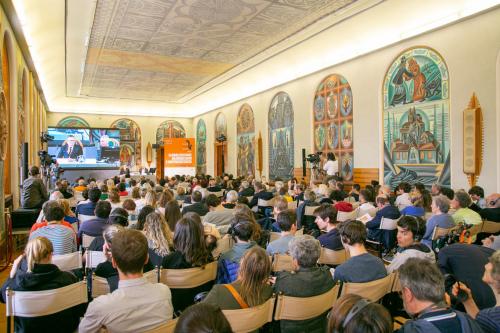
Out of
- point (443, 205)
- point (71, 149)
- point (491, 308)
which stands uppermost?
point (71, 149)

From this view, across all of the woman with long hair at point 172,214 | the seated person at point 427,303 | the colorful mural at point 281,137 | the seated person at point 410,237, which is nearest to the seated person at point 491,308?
the seated person at point 427,303

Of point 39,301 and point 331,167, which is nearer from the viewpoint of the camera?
point 39,301

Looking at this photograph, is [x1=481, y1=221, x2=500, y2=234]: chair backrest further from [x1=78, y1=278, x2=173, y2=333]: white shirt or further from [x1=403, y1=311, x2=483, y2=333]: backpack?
[x1=78, y1=278, x2=173, y2=333]: white shirt

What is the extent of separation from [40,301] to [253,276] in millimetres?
1462

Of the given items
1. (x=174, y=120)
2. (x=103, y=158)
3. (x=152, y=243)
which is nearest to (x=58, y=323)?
(x=152, y=243)

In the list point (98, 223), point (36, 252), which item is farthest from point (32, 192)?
point (36, 252)

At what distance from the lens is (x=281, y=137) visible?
15.1 metres

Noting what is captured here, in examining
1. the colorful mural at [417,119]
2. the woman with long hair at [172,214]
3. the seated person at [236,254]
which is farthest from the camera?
the colorful mural at [417,119]

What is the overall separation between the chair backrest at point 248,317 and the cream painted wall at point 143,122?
23188 mm

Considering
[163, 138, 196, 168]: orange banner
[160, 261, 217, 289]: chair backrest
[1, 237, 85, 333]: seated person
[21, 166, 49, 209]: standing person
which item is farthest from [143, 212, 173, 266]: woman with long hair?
[163, 138, 196, 168]: orange banner

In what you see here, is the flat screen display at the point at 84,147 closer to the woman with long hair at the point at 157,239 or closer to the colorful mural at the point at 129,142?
the colorful mural at the point at 129,142

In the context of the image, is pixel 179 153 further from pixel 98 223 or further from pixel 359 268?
pixel 359 268

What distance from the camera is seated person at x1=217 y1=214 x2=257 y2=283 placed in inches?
138

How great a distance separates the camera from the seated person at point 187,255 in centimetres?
337
